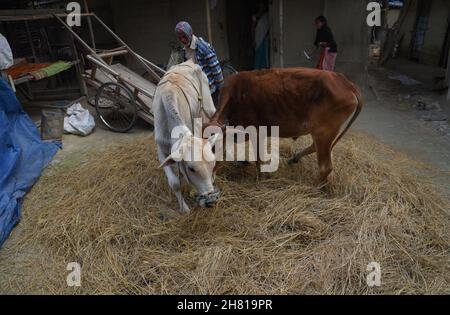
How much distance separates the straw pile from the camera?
8.41 ft

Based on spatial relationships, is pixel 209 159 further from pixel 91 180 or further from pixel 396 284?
pixel 91 180

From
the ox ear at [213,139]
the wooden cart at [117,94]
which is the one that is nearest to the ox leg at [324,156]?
the ox ear at [213,139]

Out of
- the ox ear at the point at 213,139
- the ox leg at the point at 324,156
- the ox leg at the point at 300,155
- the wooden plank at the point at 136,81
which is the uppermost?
the ox ear at the point at 213,139

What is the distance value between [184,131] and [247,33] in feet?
22.8

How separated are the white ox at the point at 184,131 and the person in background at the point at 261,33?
15.4 feet

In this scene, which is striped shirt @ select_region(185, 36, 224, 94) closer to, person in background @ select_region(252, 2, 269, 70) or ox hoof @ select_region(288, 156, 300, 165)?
ox hoof @ select_region(288, 156, 300, 165)

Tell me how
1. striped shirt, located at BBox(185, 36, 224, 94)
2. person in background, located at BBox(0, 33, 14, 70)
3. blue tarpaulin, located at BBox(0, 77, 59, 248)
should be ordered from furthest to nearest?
person in background, located at BBox(0, 33, 14, 70) < striped shirt, located at BBox(185, 36, 224, 94) < blue tarpaulin, located at BBox(0, 77, 59, 248)

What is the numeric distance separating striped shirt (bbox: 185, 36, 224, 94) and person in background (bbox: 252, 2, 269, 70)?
4.25m

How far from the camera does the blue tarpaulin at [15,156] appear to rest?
3.44 metres

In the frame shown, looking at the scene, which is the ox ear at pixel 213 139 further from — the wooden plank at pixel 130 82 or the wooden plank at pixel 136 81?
the wooden plank at pixel 136 81

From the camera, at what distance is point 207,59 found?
3930 millimetres

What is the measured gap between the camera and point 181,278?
2609 millimetres

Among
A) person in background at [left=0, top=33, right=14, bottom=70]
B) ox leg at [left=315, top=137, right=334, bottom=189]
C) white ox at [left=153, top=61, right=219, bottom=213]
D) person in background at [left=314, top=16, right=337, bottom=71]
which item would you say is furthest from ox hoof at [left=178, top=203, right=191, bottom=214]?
person in background at [left=314, top=16, right=337, bottom=71]

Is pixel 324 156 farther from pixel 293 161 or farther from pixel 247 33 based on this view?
pixel 247 33
